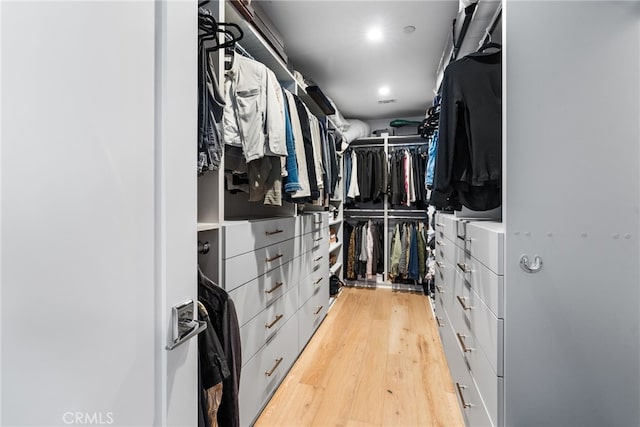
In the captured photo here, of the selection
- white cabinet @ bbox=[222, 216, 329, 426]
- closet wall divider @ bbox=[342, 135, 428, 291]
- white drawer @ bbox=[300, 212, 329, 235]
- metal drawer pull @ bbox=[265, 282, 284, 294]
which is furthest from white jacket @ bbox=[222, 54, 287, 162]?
closet wall divider @ bbox=[342, 135, 428, 291]

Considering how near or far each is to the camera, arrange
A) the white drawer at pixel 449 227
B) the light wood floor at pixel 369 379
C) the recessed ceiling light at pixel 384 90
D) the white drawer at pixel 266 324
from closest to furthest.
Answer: the white drawer at pixel 266 324 → the light wood floor at pixel 369 379 → the white drawer at pixel 449 227 → the recessed ceiling light at pixel 384 90

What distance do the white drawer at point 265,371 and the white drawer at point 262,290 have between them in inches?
8.8

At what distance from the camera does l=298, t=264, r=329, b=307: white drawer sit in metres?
2.02

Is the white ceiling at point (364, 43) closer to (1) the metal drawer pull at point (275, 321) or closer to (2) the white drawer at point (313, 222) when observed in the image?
(2) the white drawer at point (313, 222)

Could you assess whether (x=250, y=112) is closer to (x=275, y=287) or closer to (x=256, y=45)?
(x=256, y=45)

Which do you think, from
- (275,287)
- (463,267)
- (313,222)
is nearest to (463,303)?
(463,267)

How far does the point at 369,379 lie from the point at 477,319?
2.94ft

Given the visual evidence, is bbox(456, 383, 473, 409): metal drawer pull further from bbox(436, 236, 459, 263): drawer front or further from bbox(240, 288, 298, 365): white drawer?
bbox(240, 288, 298, 365): white drawer

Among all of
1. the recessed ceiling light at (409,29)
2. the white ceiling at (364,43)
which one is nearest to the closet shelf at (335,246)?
the white ceiling at (364,43)

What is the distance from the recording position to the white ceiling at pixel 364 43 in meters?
1.88
